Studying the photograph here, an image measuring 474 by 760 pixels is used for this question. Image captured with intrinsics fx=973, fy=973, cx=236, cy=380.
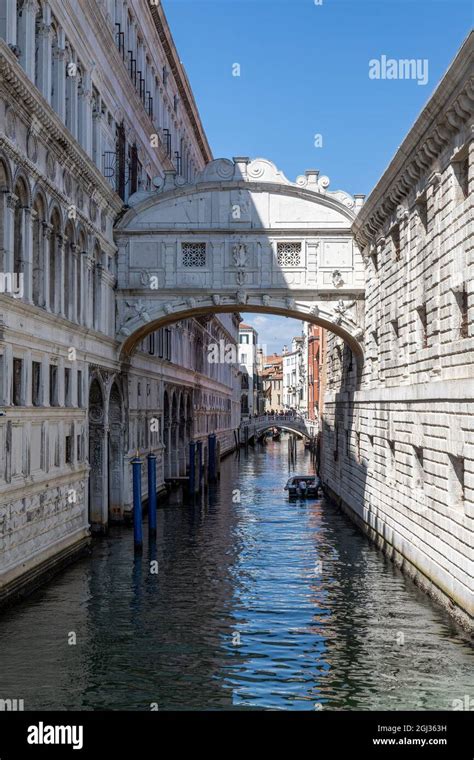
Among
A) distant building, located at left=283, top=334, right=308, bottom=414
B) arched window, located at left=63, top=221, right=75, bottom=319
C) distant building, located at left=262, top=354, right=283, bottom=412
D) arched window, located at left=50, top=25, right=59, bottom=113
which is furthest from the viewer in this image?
distant building, located at left=262, top=354, right=283, bottom=412

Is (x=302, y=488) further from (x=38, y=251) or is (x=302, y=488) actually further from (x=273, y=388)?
(x=273, y=388)

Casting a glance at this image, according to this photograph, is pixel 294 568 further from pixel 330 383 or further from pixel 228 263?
pixel 330 383

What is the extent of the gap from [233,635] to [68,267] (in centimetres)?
857

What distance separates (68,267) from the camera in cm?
1903

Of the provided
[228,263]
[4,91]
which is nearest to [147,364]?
[228,263]

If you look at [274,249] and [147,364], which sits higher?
[274,249]

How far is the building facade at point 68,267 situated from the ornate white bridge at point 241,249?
1.98ft

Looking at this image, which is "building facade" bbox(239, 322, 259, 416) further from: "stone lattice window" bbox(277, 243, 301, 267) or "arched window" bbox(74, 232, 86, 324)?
"arched window" bbox(74, 232, 86, 324)

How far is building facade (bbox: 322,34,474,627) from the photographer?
1334 centimetres

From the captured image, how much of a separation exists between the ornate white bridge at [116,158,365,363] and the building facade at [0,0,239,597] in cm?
60

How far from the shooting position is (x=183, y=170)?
1555 inches

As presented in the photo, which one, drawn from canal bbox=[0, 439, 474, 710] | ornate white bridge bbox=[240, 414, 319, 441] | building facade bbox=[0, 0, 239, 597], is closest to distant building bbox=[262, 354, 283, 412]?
ornate white bridge bbox=[240, 414, 319, 441]
